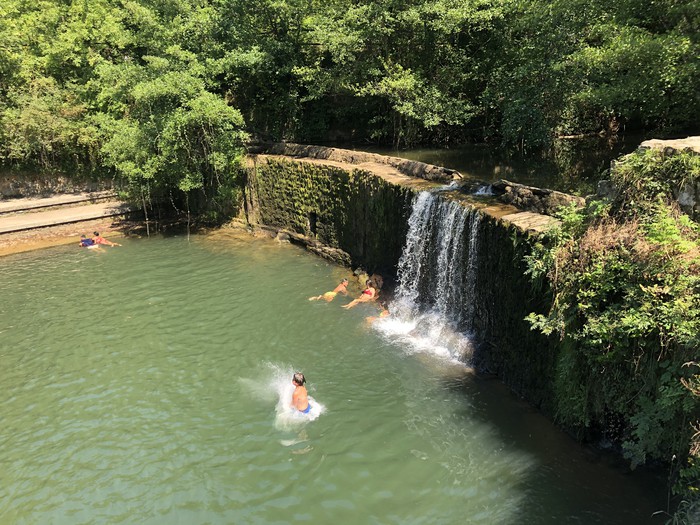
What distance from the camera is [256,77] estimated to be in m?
21.1

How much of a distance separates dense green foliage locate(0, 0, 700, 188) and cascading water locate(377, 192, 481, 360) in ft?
15.5

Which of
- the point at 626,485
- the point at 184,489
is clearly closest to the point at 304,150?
the point at 184,489

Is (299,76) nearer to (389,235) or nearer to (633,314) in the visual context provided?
(389,235)

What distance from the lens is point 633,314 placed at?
641 cm

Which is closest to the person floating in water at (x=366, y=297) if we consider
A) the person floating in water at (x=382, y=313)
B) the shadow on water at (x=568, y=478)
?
the person floating in water at (x=382, y=313)

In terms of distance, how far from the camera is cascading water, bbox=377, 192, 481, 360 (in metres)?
10.8

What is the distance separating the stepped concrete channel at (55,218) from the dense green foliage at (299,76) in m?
1.69

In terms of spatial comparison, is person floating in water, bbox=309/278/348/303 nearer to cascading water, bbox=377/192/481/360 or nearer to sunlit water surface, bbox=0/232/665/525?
sunlit water surface, bbox=0/232/665/525

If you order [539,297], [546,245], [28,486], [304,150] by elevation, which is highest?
[304,150]

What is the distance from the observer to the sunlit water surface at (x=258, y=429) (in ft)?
22.8

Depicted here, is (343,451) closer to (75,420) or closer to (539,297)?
(539,297)

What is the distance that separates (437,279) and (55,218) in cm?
1702

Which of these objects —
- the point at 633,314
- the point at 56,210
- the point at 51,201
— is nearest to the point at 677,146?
the point at 633,314

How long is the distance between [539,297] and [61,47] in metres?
22.8
